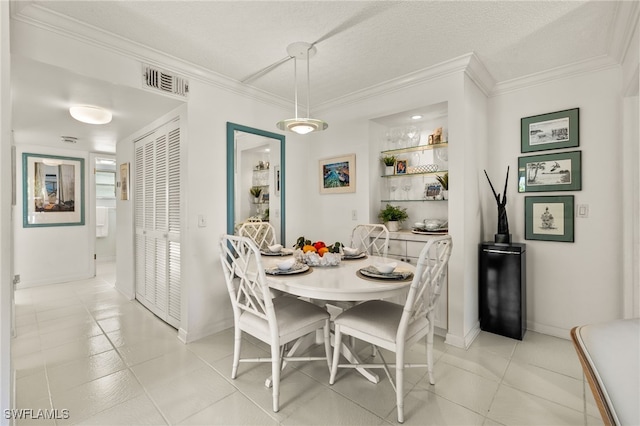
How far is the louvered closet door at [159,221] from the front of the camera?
117 inches

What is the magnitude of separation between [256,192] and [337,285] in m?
1.90

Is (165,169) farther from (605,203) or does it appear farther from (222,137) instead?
(605,203)

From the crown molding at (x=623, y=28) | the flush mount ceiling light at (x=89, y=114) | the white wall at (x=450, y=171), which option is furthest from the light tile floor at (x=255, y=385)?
the crown molding at (x=623, y=28)

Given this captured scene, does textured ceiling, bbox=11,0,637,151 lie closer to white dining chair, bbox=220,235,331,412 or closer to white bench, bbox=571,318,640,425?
white dining chair, bbox=220,235,331,412

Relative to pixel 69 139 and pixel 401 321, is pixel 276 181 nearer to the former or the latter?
pixel 401 321

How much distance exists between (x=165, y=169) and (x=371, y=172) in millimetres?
2242

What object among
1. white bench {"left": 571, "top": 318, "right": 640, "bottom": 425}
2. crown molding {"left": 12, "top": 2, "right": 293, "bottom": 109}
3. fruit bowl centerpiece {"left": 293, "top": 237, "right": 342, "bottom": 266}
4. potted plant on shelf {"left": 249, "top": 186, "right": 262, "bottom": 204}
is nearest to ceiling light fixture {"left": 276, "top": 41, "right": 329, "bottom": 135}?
crown molding {"left": 12, "top": 2, "right": 293, "bottom": 109}

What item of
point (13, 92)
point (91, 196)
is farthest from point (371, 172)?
point (91, 196)

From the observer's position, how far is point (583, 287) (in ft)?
8.63

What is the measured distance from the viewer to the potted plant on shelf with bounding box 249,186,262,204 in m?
3.25

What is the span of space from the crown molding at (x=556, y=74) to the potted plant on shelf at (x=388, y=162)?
1.19 metres

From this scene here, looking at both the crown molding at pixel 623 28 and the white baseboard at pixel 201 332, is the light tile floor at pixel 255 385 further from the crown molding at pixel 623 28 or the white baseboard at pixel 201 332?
the crown molding at pixel 623 28

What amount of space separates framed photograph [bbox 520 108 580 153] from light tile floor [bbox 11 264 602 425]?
1.81 m

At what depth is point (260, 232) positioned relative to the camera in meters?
3.27
